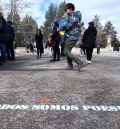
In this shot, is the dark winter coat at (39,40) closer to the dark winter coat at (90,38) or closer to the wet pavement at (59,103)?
the dark winter coat at (90,38)

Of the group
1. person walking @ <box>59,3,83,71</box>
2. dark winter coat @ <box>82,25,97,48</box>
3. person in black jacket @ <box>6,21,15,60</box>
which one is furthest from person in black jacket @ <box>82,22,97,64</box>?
person walking @ <box>59,3,83,71</box>

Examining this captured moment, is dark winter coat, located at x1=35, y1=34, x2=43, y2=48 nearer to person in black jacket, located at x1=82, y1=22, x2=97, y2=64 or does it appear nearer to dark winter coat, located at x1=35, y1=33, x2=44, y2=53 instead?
dark winter coat, located at x1=35, y1=33, x2=44, y2=53

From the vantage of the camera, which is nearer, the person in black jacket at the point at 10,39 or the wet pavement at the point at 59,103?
the wet pavement at the point at 59,103

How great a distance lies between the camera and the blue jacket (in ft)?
41.7

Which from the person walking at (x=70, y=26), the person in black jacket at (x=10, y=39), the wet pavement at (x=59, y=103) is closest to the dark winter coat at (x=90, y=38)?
the person in black jacket at (x=10, y=39)

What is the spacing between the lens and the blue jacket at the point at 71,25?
41.7ft

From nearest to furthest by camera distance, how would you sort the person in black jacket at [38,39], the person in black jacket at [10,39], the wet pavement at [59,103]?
the wet pavement at [59,103], the person in black jacket at [10,39], the person in black jacket at [38,39]

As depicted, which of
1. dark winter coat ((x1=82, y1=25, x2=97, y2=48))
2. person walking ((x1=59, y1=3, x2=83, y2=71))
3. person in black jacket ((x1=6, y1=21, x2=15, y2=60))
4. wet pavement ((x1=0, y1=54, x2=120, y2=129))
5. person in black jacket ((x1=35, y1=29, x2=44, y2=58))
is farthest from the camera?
person in black jacket ((x1=35, y1=29, x2=44, y2=58))

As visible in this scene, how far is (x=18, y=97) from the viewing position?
24.9ft

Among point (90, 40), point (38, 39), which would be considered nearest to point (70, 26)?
point (90, 40)

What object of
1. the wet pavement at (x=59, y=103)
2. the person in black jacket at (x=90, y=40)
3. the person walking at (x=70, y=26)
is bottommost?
the wet pavement at (x=59, y=103)

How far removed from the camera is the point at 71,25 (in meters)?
12.6

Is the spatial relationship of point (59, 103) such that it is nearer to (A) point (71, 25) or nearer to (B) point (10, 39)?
(A) point (71, 25)

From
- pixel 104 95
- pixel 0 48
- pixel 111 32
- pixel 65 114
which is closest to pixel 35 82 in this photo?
pixel 104 95
